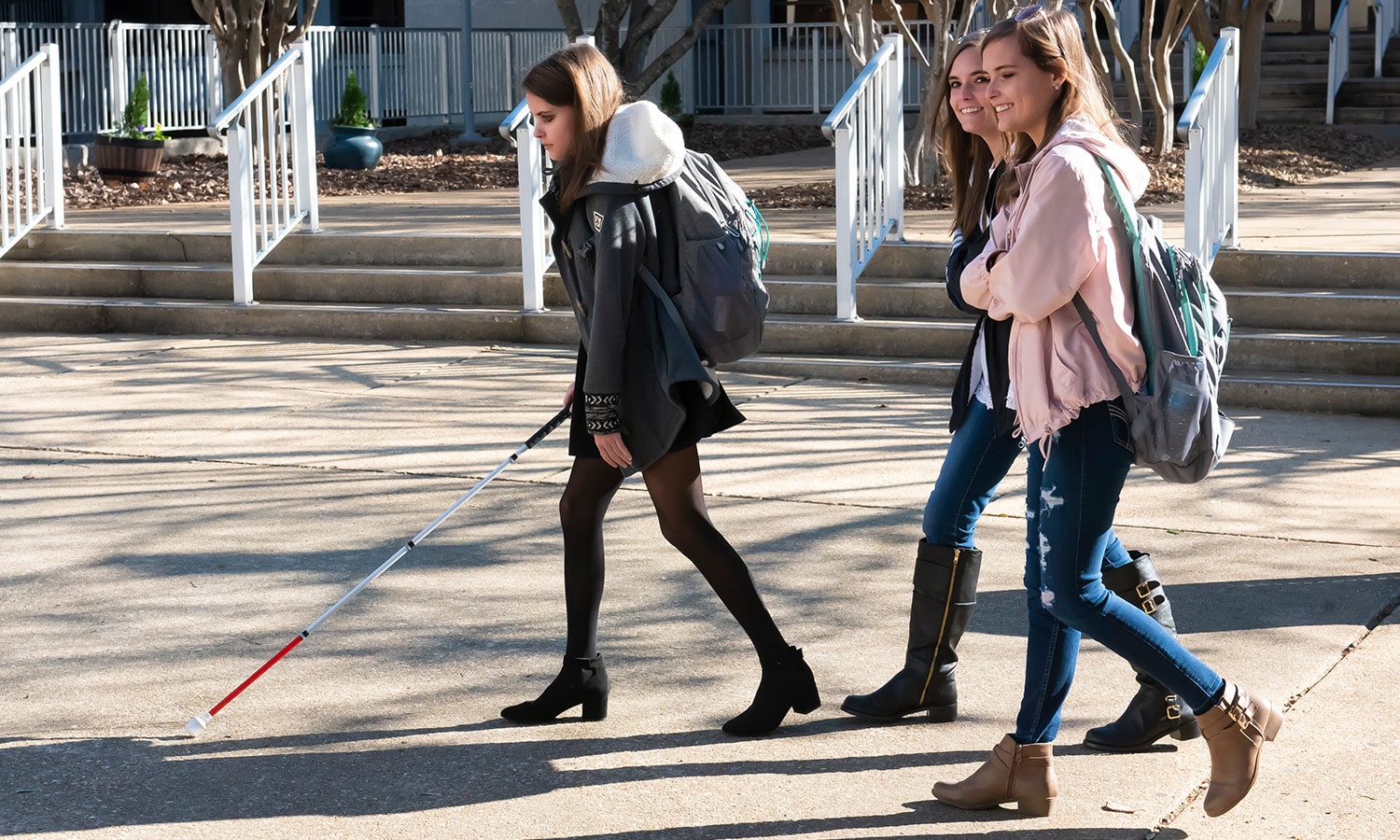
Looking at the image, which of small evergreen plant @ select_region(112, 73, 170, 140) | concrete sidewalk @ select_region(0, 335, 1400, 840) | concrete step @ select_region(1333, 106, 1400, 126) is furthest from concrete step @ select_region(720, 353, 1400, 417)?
concrete step @ select_region(1333, 106, 1400, 126)

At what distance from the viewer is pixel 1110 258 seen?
3.31m

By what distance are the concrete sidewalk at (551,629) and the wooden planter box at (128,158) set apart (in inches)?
335

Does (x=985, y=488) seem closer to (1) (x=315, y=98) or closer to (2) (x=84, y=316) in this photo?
(2) (x=84, y=316)

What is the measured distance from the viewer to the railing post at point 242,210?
10.4 meters

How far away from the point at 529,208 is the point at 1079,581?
678 cm

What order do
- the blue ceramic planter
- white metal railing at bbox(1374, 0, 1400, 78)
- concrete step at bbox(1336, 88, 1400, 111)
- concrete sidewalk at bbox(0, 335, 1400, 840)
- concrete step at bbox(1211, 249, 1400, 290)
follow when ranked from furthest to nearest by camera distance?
white metal railing at bbox(1374, 0, 1400, 78)
concrete step at bbox(1336, 88, 1400, 111)
the blue ceramic planter
concrete step at bbox(1211, 249, 1400, 290)
concrete sidewalk at bbox(0, 335, 1400, 840)

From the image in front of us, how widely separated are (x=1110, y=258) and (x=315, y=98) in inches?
738

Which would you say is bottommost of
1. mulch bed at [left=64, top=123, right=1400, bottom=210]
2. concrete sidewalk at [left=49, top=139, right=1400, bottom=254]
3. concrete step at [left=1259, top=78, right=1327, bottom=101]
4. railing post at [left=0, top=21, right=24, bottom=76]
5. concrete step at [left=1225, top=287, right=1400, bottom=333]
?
concrete step at [left=1225, top=287, right=1400, bottom=333]

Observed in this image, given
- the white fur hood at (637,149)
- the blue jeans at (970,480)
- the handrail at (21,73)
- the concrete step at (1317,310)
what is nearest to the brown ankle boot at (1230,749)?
the blue jeans at (970,480)

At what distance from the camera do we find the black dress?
13.1 ft

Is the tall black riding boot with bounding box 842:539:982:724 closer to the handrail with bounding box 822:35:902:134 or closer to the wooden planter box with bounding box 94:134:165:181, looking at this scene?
the handrail with bounding box 822:35:902:134

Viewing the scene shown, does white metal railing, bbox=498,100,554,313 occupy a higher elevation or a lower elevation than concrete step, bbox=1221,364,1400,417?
higher

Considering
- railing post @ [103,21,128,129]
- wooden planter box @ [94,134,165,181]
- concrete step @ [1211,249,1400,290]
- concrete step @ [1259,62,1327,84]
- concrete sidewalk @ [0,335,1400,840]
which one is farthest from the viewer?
concrete step @ [1259,62,1327,84]

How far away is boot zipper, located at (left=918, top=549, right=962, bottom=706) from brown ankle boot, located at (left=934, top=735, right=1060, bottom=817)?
0.51m
